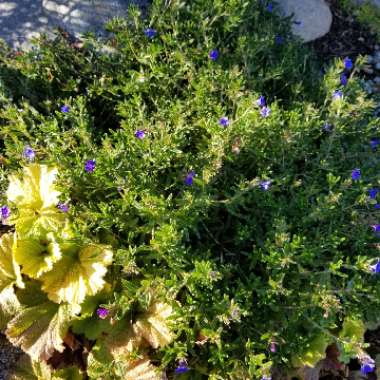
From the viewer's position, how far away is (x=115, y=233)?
2.92 m

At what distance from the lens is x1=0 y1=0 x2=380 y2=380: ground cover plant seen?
2541 millimetres

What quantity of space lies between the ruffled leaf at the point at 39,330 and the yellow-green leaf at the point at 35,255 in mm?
281

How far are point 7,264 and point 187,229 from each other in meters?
1.17

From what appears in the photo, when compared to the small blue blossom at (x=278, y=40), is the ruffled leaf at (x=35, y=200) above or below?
below

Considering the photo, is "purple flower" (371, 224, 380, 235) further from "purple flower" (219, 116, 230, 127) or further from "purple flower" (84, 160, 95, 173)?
"purple flower" (84, 160, 95, 173)

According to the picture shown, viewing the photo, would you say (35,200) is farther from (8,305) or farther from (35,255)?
(8,305)

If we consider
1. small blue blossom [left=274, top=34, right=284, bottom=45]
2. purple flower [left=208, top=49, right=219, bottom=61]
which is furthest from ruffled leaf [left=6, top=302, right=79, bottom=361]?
small blue blossom [left=274, top=34, right=284, bottom=45]

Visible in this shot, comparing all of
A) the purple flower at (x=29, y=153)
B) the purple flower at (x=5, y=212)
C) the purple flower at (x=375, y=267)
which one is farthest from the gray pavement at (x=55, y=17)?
the purple flower at (x=375, y=267)

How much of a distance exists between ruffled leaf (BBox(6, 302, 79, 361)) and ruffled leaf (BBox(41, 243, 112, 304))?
4.4 inches

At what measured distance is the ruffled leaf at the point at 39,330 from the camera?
2797mm

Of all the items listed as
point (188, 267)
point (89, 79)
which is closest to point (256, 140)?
point (188, 267)

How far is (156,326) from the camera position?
271 centimetres

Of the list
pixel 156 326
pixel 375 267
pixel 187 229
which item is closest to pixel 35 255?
pixel 156 326

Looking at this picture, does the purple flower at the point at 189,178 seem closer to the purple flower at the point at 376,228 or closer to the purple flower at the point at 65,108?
the purple flower at the point at 65,108
